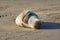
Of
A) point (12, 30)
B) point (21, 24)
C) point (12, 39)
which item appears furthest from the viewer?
point (21, 24)

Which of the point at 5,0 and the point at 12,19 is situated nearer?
the point at 12,19

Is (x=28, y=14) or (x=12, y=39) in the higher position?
(x=28, y=14)

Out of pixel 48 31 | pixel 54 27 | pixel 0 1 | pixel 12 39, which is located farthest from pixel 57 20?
pixel 0 1

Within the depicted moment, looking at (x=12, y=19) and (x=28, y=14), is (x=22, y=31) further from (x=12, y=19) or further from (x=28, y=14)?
(x=12, y=19)

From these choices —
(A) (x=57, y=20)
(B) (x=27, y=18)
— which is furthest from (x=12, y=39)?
(A) (x=57, y=20)

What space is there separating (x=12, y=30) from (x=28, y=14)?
4.10 feet

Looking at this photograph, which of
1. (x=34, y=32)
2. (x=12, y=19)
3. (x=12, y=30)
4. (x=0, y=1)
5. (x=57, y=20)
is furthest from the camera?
(x=0, y=1)

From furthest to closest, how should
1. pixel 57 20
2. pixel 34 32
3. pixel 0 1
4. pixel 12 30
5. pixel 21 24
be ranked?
pixel 0 1 → pixel 57 20 → pixel 21 24 → pixel 12 30 → pixel 34 32

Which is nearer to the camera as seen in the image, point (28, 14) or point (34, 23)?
point (34, 23)

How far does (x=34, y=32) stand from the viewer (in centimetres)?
773

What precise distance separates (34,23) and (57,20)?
1.62 metres

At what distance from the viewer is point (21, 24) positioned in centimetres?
900

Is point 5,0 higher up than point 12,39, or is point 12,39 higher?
point 5,0

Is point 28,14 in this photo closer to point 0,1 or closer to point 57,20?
point 57,20
